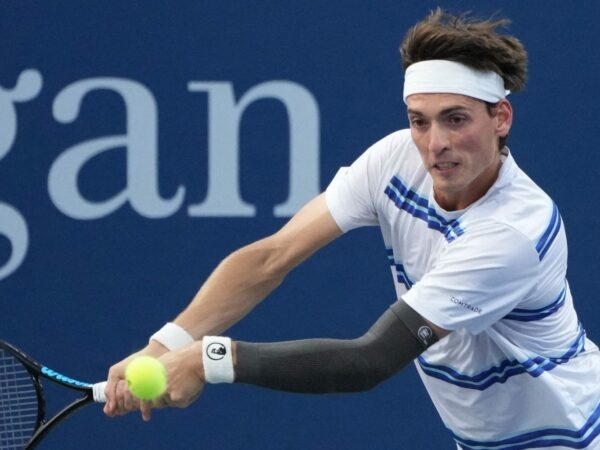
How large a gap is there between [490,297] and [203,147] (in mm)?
2189

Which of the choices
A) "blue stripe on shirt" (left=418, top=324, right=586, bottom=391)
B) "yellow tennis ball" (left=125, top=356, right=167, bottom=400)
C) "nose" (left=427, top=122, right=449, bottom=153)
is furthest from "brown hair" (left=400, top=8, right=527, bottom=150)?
"yellow tennis ball" (left=125, top=356, right=167, bottom=400)

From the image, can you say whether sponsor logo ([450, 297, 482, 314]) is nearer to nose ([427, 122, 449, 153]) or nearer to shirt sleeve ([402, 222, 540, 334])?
shirt sleeve ([402, 222, 540, 334])

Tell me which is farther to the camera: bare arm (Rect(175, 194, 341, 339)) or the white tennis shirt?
bare arm (Rect(175, 194, 341, 339))

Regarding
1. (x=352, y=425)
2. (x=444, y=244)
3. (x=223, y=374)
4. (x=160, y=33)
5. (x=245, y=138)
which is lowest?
(x=352, y=425)

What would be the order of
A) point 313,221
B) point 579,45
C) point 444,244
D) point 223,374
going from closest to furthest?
point 223,374, point 444,244, point 313,221, point 579,45

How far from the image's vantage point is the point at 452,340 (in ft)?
12.0

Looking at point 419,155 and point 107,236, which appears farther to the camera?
point 107,236

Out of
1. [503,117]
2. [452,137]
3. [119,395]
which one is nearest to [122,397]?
[119,395]

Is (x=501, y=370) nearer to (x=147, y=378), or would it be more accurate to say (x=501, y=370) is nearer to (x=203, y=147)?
(x=147, y=378)

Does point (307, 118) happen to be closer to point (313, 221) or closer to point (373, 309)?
point (373, 309)

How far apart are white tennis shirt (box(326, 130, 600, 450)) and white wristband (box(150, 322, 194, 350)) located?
47 centimetres

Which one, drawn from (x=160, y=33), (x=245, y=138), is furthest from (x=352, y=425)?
(x=160, y=33)

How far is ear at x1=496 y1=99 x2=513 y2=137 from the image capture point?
3.53m

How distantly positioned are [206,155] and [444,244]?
1.97 m
